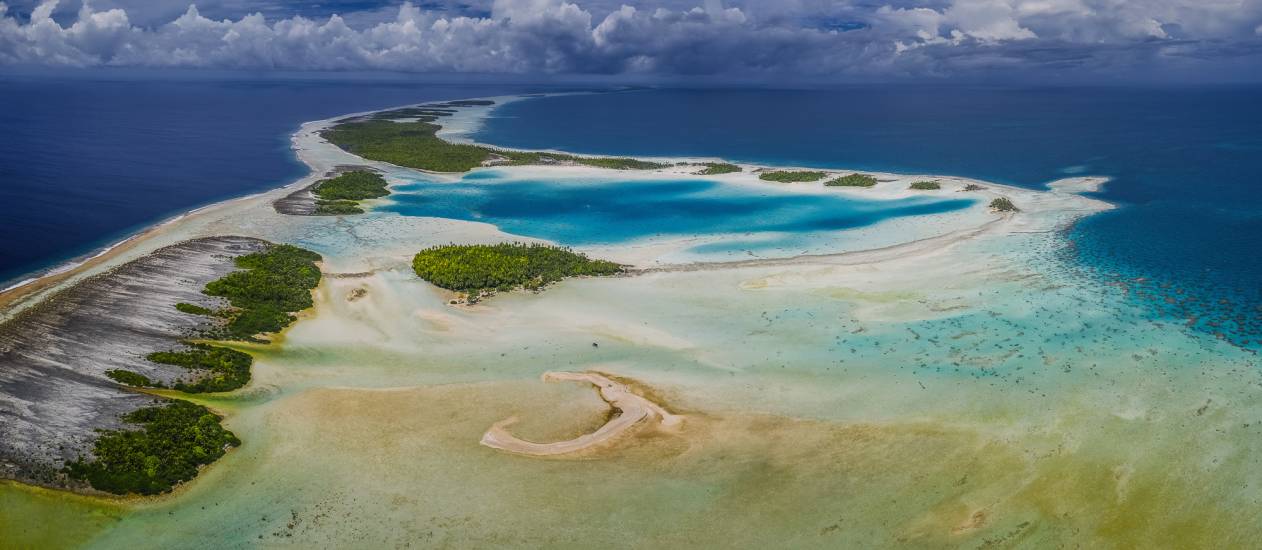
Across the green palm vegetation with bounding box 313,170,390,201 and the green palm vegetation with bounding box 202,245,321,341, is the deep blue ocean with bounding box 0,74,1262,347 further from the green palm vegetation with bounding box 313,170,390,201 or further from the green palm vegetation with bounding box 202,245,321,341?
the green palm vegetation with bounding box 202,245,321,341

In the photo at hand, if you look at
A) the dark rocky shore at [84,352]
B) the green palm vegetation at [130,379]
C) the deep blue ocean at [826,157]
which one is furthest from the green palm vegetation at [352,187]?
the green palm vegetation at [130,379]

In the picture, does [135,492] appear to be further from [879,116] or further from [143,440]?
[879,116]

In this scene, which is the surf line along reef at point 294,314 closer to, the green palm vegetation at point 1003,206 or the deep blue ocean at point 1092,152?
the green palm vegetation at point 1003,206

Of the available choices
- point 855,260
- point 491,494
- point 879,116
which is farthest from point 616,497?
point 879,116

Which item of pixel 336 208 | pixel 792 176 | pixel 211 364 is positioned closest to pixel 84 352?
pixel 211 364

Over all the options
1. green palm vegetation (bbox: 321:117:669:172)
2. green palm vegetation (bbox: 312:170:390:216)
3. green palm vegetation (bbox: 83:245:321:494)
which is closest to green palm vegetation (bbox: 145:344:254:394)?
green palm vegetation (bbox: 83:245:321:494)
